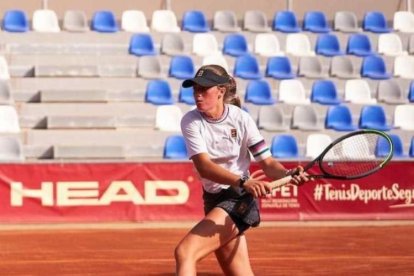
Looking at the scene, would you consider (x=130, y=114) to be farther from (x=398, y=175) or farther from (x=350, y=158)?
(x=350, y=158)

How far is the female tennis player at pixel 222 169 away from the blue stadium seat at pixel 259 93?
565 inches

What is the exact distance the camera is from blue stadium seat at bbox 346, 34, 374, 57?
23.2 meters

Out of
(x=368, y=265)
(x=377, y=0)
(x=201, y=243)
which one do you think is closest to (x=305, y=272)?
(x=368, y=265)

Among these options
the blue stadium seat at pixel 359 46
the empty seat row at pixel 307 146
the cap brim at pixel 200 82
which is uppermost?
the cap brim at pixel 200 82

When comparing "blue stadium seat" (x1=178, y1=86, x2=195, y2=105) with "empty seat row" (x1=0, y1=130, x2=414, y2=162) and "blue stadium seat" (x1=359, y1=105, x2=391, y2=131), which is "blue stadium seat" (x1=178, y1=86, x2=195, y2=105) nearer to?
"empty seat row" (x1=0, y1=130, x2=414, y2=162)

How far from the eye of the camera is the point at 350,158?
7.56 meters

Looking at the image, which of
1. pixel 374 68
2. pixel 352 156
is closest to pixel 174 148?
pixel 374 68

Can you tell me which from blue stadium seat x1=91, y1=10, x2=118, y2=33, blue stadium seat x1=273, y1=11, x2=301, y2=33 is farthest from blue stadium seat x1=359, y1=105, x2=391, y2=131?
blue stadium seat x1=91, y1=10, x2=118, y2=33

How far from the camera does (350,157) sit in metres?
7.58

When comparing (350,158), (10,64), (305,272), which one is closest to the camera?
(350,158)

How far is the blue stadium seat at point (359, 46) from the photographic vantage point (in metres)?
23.2

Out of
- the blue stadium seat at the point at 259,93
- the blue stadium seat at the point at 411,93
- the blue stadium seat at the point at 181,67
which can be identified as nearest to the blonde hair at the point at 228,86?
the blue stadium seat at the point at 259,93

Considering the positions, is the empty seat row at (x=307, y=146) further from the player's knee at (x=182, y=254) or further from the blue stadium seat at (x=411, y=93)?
the player's knee at (x=182, y=254)

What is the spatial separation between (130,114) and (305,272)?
989cm
